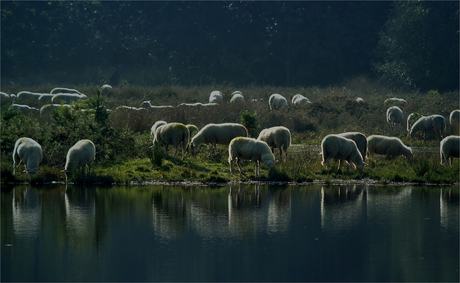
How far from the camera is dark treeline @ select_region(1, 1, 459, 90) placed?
5956 centimetres

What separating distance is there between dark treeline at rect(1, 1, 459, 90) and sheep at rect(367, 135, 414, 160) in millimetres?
40426

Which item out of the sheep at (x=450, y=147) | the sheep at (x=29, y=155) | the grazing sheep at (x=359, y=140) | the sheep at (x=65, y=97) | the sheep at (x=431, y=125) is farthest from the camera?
the sheep at (x=65, y=97)

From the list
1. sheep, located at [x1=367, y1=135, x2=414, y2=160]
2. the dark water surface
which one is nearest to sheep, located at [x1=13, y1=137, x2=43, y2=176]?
the dark water surface

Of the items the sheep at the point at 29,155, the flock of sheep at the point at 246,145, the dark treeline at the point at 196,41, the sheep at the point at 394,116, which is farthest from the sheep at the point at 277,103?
the dark treeline at the point at 196,41

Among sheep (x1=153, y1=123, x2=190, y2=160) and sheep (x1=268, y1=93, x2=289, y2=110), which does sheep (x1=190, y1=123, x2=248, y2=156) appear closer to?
sheep (x1=153, y1=123, x2=190, y2=160)

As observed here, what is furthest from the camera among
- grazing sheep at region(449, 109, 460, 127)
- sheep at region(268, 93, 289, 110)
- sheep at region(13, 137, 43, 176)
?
sheep at region(268, 93, 289, 110)

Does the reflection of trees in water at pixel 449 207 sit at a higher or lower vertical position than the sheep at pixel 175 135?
lower

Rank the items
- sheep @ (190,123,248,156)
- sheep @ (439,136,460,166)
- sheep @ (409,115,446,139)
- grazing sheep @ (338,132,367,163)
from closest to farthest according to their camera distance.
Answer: sheep @ (439,136,460,166), grazing sheep @ (338,132,367,163), sheep @ (190,123,248,156), sheep @ (409,115,446,139)

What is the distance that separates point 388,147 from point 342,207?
622cm

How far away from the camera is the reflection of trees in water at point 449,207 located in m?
12.5

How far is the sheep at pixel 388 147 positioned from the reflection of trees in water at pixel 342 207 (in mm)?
3363

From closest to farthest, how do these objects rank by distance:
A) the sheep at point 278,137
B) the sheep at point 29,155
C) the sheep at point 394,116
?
the sheep at point 29,155, the sheep at point 278,137, the sheep at point 394,116

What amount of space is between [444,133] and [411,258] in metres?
16.9

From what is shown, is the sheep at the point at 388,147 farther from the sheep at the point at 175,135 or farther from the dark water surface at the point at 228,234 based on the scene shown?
the sheep at the point at 175,135
